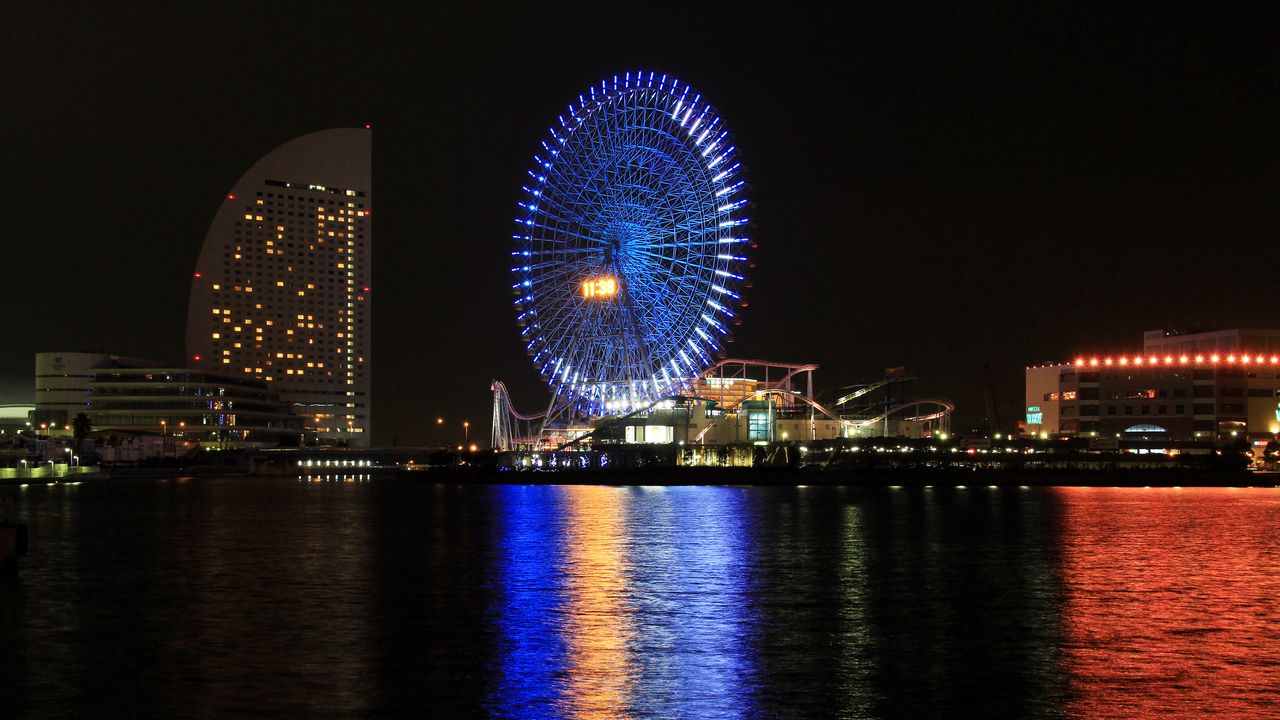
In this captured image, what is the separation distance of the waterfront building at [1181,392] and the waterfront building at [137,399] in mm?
98774

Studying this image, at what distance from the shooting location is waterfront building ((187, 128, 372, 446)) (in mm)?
189375

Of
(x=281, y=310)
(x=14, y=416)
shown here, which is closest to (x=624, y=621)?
(x=14, y=416)

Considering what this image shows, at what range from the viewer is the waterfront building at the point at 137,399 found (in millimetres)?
157750

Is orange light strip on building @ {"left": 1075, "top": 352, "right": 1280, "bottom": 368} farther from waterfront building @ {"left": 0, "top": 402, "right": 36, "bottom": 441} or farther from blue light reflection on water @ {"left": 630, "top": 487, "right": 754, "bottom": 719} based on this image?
waterfront building @ {"left": 0, "top": 402, "right": 36, "bottom": 441}

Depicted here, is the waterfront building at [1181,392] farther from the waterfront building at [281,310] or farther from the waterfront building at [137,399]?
the waterfront building at [281,310]

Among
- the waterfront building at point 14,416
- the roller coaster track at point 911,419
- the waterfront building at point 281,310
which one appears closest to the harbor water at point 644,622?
the roller coaster track at point 911,419

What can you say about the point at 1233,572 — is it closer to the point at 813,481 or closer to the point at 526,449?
the point at 813,481

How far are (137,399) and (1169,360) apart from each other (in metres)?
119

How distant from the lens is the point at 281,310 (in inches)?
7623

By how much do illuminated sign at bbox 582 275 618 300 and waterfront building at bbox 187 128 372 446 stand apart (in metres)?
117

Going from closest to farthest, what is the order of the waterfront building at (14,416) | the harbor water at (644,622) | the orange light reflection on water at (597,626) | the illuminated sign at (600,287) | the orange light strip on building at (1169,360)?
the orange light reflection on water at (597,626) < the harbor water at (644,622) < the illuminated sign at (600,287) < the orange light strip on building at (1169,360) < the waterfront building at (14,416)

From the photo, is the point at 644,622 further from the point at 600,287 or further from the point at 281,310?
the point at 281,310

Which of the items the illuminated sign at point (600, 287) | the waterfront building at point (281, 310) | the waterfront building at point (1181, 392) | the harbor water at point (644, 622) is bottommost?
the harbor water at point (644, 622)

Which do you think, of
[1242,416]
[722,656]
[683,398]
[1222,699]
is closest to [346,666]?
[722,656]
